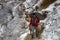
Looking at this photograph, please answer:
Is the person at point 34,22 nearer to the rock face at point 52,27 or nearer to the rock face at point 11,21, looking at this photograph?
the rock face at point 52,27

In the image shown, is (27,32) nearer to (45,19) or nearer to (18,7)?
(45,19)

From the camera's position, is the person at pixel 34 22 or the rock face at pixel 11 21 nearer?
the person at pixel 34 22

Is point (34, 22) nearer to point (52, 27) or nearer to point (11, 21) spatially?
point (52, 27)

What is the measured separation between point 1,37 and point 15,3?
6.63 meters

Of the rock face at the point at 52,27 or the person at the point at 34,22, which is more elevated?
the person at the point at 34,22

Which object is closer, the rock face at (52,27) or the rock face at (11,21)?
the rock face at (52,27)

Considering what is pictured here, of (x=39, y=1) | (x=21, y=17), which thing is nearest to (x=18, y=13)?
(x=21, y=17)

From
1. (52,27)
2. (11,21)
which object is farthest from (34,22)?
(11,21)

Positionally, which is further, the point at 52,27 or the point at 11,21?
the point at 11,21

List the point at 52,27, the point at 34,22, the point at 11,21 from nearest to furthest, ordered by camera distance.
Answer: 1. the point at 34,22
2. the point at 52,27
3. the point at 11,21

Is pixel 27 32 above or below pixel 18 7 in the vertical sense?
below

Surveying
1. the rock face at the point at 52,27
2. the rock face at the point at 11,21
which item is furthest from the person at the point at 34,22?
the rock face at the point at 11,21

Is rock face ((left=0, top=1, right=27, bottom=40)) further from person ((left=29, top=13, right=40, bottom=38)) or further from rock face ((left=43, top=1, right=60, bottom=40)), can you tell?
rock face ((left=43, top=1, right=60, bottom=40))

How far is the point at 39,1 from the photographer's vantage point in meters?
21.7
